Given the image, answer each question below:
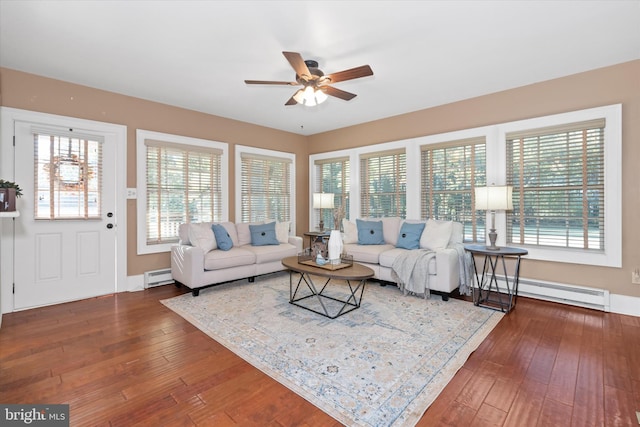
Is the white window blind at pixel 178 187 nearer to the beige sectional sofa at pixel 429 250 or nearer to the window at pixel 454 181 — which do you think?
the beige sectional sofa at pixel 429 250

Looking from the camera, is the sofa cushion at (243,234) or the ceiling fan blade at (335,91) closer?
the ceiling fan blade at (335,91)

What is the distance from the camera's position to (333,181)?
20.6ft

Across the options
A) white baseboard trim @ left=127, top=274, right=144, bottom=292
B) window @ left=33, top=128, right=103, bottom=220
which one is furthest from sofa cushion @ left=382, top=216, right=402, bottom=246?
window @ left=33, top=128, right=103, bottom=220

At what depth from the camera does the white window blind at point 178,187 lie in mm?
4469

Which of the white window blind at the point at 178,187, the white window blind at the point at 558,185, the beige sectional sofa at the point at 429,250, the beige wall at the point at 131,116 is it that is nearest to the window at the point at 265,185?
the beige wall at the point at 131,116

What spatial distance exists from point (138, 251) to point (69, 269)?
2.57 feet

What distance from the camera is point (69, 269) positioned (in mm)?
3752

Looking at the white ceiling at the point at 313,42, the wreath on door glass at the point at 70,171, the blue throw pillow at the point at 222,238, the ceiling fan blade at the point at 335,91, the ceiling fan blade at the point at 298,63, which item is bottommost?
the blue throw pillow at the point at 222,238

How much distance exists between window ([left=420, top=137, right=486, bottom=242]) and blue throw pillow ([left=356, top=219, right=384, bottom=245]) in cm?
79

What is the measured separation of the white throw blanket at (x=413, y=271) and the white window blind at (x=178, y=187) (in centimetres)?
312

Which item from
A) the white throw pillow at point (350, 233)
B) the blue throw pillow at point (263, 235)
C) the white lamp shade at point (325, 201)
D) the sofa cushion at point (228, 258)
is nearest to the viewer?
the sofa cushion at point (228, 258)

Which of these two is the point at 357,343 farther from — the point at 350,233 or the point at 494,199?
the point at 350,233

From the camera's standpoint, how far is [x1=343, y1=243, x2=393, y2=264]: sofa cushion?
4.34 metres

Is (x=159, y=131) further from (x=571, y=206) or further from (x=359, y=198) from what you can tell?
(x=571, y=206)
